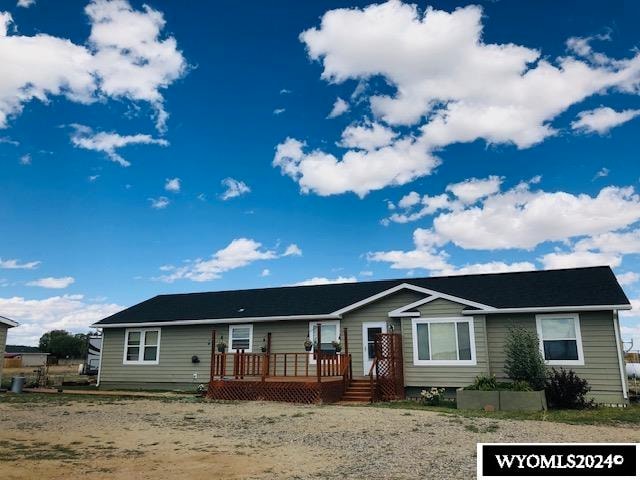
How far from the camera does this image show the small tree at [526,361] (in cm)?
1480

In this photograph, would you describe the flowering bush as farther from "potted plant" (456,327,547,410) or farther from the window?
the window

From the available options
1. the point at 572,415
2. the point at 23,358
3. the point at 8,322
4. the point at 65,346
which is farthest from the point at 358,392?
the point at 65,346

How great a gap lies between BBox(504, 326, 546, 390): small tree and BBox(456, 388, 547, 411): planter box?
0.81m

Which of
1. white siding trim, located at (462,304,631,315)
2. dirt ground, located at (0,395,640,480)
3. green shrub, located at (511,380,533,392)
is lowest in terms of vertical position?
dirt ground, located at (0,395,640,480)

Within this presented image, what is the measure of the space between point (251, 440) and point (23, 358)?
2661 inches

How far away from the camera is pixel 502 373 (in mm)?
16250

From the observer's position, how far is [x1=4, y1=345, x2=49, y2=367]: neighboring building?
61344 mm

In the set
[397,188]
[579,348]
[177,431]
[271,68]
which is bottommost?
[177,431]

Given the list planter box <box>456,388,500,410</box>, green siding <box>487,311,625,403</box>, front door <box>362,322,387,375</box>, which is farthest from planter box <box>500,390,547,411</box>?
front door <box>362,322,387,375</box>

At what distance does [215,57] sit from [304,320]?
10.5 m

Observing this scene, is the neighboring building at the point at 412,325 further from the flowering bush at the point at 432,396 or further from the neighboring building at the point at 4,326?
the neighboring building at the point at 4,326

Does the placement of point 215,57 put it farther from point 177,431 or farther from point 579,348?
point 579,348

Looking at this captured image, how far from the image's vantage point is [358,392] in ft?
54.6

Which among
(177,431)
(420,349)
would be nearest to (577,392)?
(420,349)
